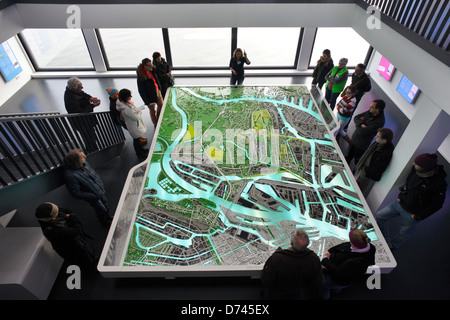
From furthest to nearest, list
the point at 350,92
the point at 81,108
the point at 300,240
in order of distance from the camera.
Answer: the point at 350,92
the point at 81,108
the point at 300,240

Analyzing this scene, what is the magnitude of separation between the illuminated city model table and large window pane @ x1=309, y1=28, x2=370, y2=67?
4514mm

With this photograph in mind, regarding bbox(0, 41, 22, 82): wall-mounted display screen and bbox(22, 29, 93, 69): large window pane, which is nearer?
bbox(0, 41, 22, 82): wall-mounted display screen

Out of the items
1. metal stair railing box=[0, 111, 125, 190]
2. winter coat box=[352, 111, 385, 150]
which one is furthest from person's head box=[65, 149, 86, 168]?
winter coat box=[352, 111, 385, 150]

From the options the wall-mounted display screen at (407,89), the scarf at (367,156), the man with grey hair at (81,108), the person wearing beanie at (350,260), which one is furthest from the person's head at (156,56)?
the wall-mounted display screen at (407,89)

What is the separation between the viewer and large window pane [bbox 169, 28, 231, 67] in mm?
9070

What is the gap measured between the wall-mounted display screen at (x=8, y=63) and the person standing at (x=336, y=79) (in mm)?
8734

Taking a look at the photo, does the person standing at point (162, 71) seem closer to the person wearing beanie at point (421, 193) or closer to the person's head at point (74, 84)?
the person's head at point (74, 84)

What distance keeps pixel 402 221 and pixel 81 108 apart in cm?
563

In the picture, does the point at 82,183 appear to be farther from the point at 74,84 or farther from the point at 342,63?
the point at 342,63

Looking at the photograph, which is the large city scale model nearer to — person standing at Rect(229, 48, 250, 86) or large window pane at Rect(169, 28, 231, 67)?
person standing at Rect(229, 48, 250, 86)

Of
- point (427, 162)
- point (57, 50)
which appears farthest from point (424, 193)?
point (57, 50)

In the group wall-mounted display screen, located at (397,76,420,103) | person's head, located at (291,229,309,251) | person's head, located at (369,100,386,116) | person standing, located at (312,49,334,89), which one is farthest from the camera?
wall-mounted display screen, located at (397,76,420,103)

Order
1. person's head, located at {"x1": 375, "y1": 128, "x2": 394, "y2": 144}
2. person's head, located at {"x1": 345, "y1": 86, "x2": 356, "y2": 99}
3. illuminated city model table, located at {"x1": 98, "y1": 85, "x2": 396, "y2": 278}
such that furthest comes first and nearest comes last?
person's head, located at {"x1": 345, "y1": 86, "x2": 356, "y2": 99}
person's head, located at {"x1": 375, "y1": 128, "x2": 394, "y2": 144}
illuminated city model table, located at {"x1": 98, "y1": 85, "x2": 396, "y2": 278}

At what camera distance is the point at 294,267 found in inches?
107
